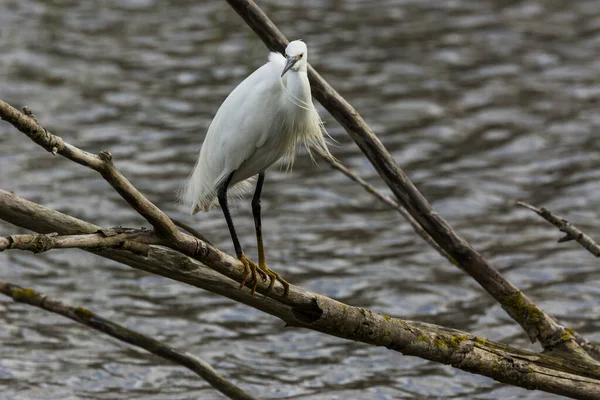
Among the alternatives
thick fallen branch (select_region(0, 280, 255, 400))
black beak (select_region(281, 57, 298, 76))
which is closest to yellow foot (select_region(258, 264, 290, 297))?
black beak (select_region(281, 57, 298, 76))

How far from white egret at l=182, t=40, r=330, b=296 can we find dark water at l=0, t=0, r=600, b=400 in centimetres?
194

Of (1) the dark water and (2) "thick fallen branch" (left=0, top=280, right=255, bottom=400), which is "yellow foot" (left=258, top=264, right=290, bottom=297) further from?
(1) the dark water

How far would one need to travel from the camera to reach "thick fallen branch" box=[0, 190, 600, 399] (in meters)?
3.45

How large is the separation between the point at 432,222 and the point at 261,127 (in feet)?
3.37

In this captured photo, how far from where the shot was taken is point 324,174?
29.0 feet

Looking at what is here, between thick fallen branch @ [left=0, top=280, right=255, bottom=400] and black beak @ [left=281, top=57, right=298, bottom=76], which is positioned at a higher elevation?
black beak @ [left=281, top=57, right=298, bottom=76]

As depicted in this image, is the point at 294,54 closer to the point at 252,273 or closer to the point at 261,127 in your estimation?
the point at 261,127

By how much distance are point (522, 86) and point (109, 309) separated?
5578 mm

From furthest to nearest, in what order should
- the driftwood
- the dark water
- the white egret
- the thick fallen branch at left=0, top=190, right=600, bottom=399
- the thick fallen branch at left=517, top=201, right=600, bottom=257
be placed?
the dark water → the thick fallen branch at left=517, top=201, right=600, bottom=257 → the white egret → the thick fallen branch at left=0, top=190, right=600, bottom=399 → the driftwood

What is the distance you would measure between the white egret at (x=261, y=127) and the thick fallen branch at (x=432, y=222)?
21cm

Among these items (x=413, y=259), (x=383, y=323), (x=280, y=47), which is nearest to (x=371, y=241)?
(x=413, y=259)

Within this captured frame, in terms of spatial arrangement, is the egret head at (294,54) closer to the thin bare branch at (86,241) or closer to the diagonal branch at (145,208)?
the diagonal branch at (145,208)

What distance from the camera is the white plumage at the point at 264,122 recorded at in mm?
4062

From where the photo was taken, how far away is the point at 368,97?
10008mm
